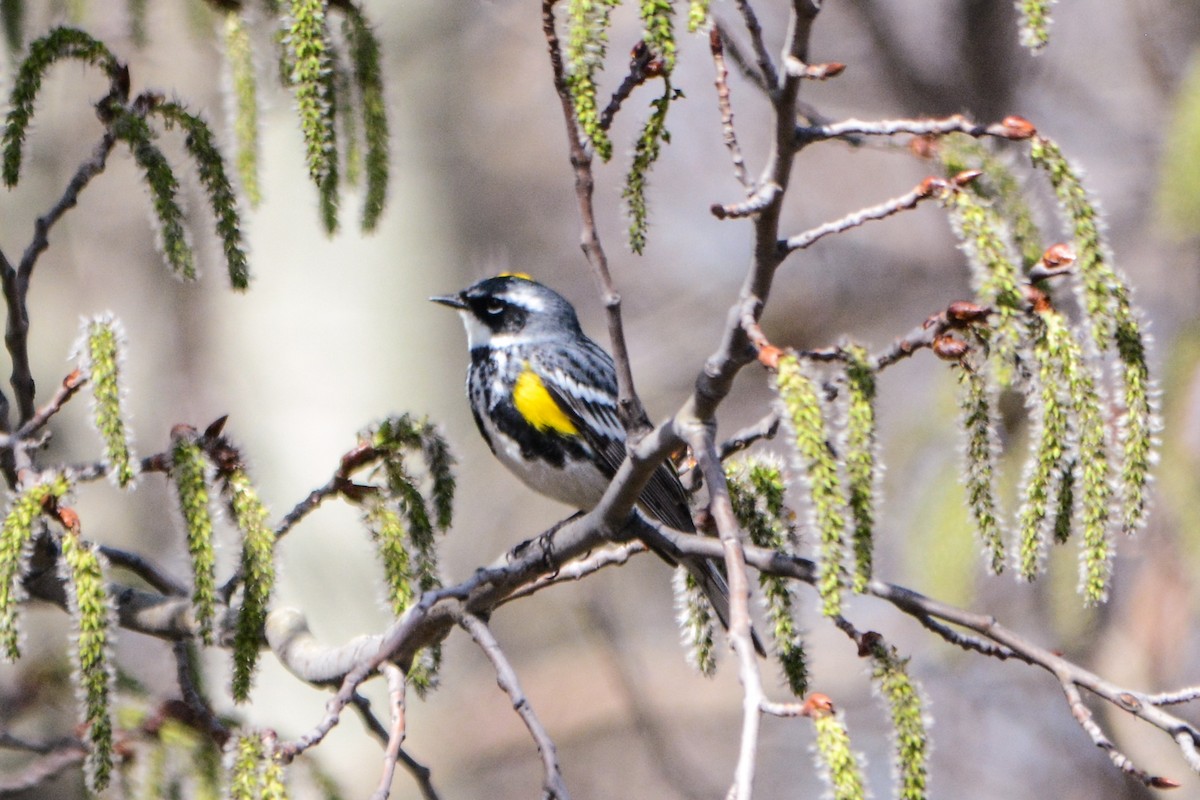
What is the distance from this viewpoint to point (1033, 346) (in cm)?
112

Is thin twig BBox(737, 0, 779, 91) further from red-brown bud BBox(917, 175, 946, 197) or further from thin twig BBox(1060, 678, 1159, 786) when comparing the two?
thin twig BBox(1060, 678, 1159, 786)

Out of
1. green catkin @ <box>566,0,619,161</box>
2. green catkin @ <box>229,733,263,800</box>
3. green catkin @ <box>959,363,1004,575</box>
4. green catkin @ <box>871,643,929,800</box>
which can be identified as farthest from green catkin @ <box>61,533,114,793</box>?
green catkin @ <box>959,363,1004,575</box>

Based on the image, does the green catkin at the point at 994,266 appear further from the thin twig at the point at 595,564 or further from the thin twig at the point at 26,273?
the thin twig at the point at 26,273

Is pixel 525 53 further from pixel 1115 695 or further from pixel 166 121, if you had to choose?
pixel 1115 695

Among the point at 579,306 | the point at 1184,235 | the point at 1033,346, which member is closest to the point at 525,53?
the point at 579,306

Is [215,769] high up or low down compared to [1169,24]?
down

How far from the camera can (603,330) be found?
636cm

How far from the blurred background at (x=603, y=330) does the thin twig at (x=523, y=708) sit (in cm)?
21

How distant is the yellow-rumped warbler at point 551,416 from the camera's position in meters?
2.84

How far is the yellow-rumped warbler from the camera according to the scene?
9.33 feet

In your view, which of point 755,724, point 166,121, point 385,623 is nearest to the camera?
point 755,724

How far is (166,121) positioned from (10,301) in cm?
30

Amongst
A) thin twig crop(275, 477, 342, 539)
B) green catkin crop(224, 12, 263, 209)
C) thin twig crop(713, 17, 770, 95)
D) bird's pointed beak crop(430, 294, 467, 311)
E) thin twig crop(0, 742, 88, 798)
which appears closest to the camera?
thin twig crop(713, 17, 770, 95)

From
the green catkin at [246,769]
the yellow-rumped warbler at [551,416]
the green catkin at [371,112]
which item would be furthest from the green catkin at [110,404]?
the yellow-rumped warbler at [551,416]
